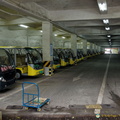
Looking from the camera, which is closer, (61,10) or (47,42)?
(61,10)

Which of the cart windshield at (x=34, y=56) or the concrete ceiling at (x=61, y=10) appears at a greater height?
the concrete ceiling at (x=61, y=10)

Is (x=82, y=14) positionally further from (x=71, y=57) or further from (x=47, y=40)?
(x=71, y=57)

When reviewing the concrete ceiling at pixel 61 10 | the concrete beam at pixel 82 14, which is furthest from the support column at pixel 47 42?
the concrete beam at pixel 82 14

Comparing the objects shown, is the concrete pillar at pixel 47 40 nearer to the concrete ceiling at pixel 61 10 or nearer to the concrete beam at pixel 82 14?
the concrete ceiling at pixel 61 10

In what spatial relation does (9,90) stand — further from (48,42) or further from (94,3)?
(94,3)

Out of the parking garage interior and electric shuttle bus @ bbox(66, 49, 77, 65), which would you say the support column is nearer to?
the parking garage interior

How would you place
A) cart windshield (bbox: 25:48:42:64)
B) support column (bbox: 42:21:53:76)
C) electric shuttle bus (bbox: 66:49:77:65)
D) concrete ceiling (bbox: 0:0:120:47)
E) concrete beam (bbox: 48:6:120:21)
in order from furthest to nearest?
electric shuttle bus (bbox: 66:49:77:65) < support column (bbox: 42:21:53:76) < concrete beam (bbox: 48:6:120:21) < cart windshield (bbox: 25:48:42:64) < concrete ceiling (bbox: 0:0:120:47)

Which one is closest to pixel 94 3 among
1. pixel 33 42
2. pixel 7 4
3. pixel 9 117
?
pixel 7 4

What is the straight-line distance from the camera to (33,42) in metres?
26.2

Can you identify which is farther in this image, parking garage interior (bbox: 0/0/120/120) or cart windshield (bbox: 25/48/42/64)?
cart windshield (bbox: 25/48/42/64)

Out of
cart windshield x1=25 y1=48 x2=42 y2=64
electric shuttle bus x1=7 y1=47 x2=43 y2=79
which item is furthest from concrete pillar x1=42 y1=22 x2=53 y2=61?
electric shuttle bus x1=7 y1=47 x2=43 y2=79

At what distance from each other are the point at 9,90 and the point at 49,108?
12.0 feet

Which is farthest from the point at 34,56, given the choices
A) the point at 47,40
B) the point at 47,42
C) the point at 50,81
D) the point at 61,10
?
the point at 61,10

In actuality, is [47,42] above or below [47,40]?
below
